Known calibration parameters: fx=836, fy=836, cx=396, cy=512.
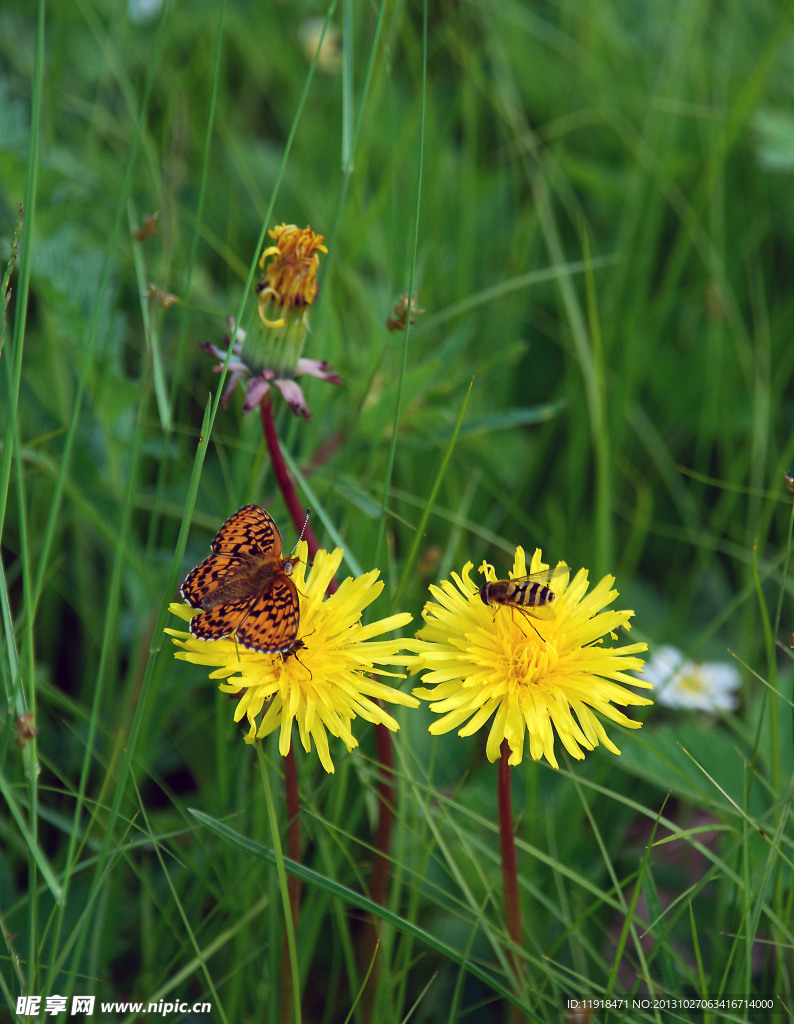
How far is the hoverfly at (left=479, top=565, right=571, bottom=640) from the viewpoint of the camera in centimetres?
111

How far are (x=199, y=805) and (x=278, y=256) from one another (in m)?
1.10

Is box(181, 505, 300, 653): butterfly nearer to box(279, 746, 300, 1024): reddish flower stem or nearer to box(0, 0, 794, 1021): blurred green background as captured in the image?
box(0, 0, 794, 1021): blurred green background

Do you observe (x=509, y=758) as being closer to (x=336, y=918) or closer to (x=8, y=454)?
(x=336, y=918)

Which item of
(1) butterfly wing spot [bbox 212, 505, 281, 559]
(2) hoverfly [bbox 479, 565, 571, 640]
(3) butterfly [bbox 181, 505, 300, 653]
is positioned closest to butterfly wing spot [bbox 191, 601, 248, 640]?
(3) butterfly [bbox 181, 505, 300, 653]

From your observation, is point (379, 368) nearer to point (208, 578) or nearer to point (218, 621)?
point (208, 578)

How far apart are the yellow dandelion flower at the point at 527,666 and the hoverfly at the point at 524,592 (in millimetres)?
12

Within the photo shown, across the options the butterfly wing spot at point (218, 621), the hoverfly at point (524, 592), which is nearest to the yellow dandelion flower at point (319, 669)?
the butterfly wing spot at point (218, 621)

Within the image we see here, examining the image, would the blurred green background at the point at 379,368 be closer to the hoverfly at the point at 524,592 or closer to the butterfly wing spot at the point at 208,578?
the butterfly wing spot at the point at 208,578

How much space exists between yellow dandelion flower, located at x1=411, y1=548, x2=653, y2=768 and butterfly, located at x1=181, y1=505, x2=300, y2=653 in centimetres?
19

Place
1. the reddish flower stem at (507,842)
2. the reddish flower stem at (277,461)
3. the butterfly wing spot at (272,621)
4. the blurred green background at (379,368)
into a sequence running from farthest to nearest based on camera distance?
the blurred green background at (379,368), the reddish flower stem at (277,461), the reddish flower stem at (507,842), the butterfly wing spot at (272,621)

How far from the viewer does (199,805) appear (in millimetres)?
1715

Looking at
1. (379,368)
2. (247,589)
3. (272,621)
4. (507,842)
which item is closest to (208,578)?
(247,589)

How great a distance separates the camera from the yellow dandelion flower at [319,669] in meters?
1.08

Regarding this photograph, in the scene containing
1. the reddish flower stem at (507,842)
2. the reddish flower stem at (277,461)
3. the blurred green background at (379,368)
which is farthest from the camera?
the blurred green background at (379,368)
